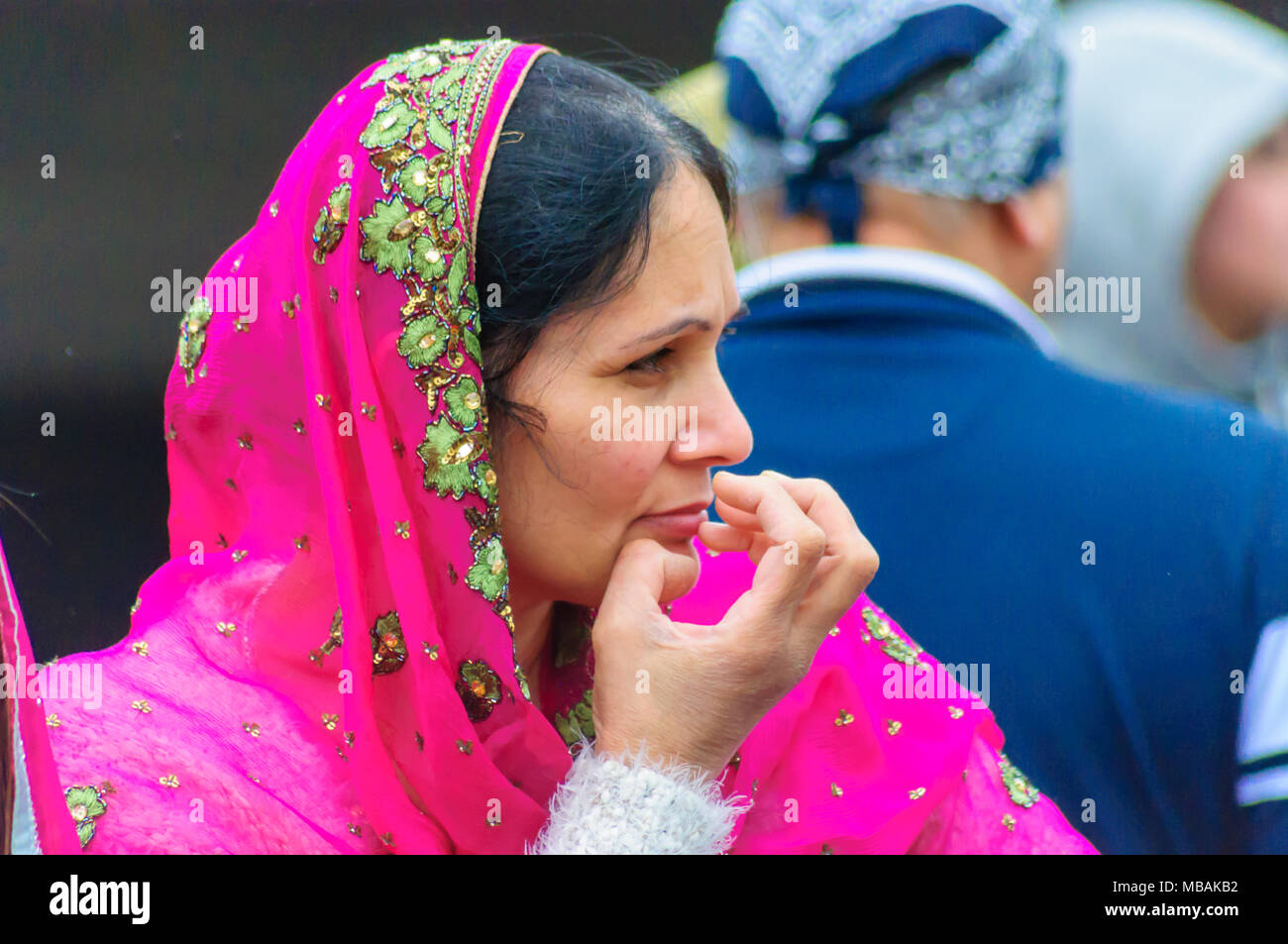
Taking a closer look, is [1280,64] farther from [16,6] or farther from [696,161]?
[16,6]

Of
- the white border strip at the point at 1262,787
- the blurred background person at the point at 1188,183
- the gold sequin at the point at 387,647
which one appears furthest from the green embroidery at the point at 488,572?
the blurred background person at the point at 1188,183

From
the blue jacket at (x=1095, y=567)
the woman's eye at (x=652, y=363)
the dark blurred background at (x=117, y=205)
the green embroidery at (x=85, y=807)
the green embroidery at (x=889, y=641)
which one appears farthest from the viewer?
the dark blurred background at (x=117, y=205)

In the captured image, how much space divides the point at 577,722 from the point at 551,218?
0.75 m


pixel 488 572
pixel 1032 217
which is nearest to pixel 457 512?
pixel 488 572

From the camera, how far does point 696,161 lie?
6.10 feet

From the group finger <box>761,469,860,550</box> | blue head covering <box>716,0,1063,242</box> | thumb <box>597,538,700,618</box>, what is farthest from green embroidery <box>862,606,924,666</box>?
blue head covering <box>716,0,1063,242</box>

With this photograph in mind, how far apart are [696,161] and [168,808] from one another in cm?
110

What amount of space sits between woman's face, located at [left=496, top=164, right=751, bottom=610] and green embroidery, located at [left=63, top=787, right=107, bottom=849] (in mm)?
590

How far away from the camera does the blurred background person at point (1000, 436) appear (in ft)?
7.14

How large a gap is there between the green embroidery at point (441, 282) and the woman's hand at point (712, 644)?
5.8 inches

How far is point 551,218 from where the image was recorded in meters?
1.69

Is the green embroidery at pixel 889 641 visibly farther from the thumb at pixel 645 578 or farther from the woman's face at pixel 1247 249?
the woman's face at pixel 1247 249

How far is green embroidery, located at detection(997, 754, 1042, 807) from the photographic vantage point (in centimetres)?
200

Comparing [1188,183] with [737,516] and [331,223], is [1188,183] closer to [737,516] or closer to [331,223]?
[737,516]
